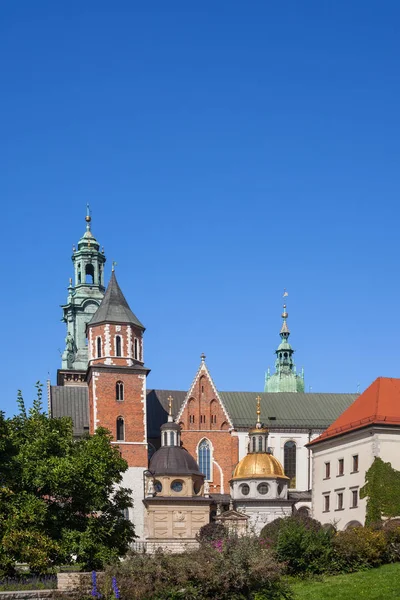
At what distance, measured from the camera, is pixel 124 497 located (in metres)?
34.4

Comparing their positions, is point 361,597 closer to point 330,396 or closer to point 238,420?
point 238,420

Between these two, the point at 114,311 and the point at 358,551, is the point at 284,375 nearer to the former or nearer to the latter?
the point at 114,311

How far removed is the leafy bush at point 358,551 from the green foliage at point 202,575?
28.8 ft

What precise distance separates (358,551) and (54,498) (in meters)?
11.3

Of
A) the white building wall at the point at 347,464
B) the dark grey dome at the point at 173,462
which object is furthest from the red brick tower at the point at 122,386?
the white building wall at the point at 347,464

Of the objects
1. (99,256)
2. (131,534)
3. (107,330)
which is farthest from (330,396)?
(131,534)

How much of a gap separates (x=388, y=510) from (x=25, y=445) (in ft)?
82.9

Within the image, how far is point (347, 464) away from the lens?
5488 cm

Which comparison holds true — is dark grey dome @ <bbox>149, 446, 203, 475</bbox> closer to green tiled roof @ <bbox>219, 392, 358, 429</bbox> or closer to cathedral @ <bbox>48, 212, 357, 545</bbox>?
cathedral @ <bbox>48, 212, 357, 545</bbox>

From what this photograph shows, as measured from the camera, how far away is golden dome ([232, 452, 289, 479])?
64750 mm

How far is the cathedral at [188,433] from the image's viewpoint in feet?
208

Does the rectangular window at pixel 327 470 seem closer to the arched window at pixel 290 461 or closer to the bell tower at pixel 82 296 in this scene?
the arched window at pixel 290 461

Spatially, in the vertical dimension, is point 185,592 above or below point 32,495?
below

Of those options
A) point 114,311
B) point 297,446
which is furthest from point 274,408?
point 114,311
